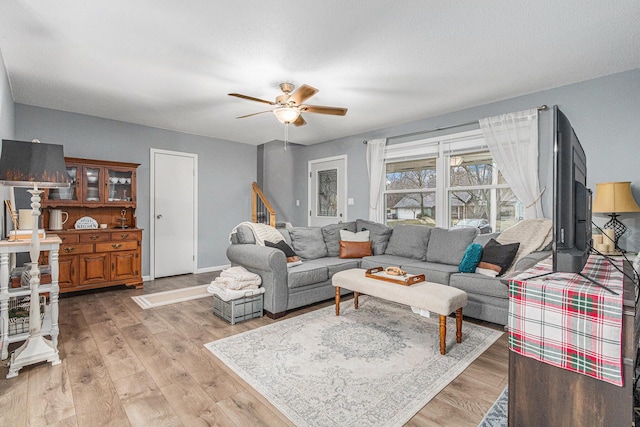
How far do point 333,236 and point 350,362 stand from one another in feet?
7.84

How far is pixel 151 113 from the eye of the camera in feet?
14.1

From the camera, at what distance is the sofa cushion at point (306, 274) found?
10.8 feet

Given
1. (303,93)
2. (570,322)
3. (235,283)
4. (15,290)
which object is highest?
(303,93)

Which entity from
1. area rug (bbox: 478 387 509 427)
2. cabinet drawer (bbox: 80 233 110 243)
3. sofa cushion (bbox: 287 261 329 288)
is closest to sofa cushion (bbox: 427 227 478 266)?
sofa cushion (bbox: 287 261 329 288)

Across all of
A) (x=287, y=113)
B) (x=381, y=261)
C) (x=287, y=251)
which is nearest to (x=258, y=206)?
(x=287, y=251)

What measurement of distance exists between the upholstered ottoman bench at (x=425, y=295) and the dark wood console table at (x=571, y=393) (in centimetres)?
105

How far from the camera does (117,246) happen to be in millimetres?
4277

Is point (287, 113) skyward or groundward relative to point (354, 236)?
skyward

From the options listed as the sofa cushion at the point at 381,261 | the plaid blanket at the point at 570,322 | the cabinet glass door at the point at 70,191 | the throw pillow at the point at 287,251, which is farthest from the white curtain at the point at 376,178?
the cabinet glass door at the point at 70,191

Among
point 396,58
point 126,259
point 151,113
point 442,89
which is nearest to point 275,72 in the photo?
point 396,58

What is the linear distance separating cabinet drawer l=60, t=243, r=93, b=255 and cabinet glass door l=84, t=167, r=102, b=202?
63cm

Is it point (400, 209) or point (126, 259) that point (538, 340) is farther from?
point (126, 259)

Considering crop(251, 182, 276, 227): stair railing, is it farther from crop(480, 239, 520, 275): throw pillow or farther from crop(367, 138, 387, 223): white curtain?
crop(480, 239, 520, 275): throw pillow

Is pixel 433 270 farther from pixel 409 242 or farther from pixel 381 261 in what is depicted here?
pixel 409 242
